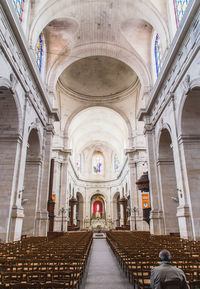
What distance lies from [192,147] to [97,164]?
34.4m

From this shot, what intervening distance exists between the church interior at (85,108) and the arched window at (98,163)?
17008 mm

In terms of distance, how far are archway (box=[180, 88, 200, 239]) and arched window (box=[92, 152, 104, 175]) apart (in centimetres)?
3377

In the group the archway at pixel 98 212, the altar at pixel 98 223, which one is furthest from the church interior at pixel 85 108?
the archway at pixel 98 212

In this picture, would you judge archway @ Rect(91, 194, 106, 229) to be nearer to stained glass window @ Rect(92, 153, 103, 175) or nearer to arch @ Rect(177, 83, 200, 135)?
stained glass window @ Rect(92, 153, 103, 175)

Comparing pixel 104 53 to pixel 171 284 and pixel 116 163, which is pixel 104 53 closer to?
pixel 171 284

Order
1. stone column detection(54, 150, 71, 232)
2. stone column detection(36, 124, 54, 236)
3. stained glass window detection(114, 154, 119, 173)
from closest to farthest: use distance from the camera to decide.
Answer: stone column detection(36, 124, 54, 236)
stone column detection(54, 150, 71, 232)
stained glass window detection(114, 154, 119, 173)

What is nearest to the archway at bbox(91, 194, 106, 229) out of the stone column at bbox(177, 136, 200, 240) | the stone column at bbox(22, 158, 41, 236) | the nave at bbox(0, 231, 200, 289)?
the stone column at bbox(22, 158, 41, 236)

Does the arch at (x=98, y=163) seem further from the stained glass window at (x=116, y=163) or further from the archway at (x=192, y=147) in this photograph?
the archway at (x=192, y=147)

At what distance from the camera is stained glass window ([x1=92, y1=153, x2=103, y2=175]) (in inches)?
1752

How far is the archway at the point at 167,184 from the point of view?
567 inches

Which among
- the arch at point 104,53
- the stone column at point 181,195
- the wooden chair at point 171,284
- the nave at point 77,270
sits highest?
the arch at point 104,53

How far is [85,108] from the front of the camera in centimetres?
2945

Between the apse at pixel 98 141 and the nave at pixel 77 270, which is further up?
the apse at pixel 98 141

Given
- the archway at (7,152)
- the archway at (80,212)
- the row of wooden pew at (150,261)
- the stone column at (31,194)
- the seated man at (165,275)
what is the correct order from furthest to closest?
the archway at (80,212)
the stone column at (31,194)
the archway at (7,152)
the row of wooden pew at (150,261)
the seated man at (165,275)
